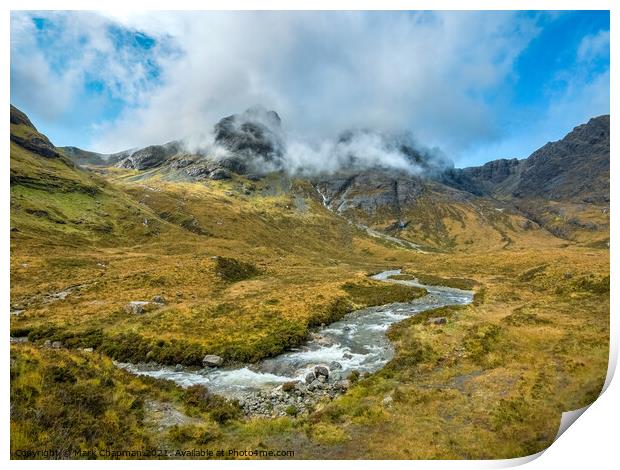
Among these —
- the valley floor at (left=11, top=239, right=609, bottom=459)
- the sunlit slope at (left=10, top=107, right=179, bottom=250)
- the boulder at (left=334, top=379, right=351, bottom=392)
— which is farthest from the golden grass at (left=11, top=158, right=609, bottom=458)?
the sunlit slope at (left=10, top=107, right=179, bottom=250)

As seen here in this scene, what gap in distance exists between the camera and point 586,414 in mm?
17328

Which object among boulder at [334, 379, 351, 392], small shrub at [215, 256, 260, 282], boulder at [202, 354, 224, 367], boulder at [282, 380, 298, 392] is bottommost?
boulder at [334, 379, 351, 392]

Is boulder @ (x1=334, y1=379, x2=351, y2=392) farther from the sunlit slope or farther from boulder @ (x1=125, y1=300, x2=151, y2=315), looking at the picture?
the sunlit slope

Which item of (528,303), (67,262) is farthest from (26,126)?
(528,303)

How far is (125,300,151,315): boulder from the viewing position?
39513 millimetres

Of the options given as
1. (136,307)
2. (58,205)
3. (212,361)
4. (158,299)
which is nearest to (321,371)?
(212,361)

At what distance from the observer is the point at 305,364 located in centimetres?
2761

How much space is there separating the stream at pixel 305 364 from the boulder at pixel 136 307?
41.6ft

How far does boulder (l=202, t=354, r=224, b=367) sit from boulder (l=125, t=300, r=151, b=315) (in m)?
15.7

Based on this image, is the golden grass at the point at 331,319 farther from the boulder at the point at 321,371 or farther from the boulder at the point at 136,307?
the boulder at the point at 321,371

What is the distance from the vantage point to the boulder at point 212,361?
27.3 m

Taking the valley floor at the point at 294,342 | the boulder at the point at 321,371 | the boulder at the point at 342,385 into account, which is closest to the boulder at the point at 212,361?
the valley floor at the point at 294,342
